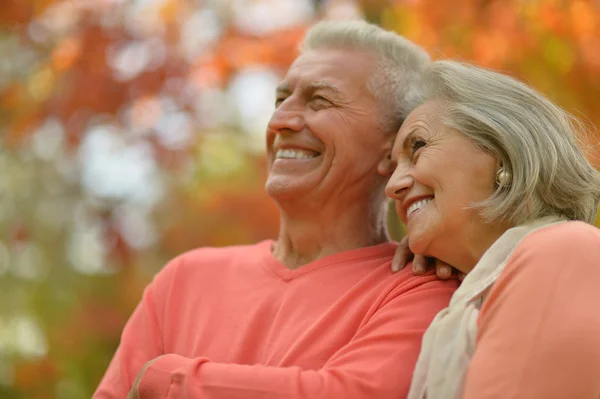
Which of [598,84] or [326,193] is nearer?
[326,193]

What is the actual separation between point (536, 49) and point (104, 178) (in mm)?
3248

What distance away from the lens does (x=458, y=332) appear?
2189 mm

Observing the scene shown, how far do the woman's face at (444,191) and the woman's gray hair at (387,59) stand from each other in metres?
0.38

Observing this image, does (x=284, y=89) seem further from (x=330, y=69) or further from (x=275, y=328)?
(x=275, y=328)

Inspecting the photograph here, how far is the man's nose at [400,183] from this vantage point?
254 centimetres

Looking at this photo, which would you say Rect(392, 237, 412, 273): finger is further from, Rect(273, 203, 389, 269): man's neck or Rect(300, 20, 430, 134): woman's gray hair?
Rect(300, 20, 430, 134): woman's gray hair

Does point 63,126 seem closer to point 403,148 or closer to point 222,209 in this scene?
point 222,209

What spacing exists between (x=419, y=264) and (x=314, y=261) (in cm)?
39

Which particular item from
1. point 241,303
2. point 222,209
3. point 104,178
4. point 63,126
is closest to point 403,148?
point 241,303

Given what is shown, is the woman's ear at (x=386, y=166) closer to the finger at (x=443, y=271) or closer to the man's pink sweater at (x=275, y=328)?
the man's pink sweater at (x=275, y=328)

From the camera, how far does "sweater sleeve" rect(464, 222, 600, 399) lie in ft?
6.38

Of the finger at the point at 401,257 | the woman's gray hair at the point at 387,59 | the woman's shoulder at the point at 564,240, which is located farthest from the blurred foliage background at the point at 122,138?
the woman's shoulder at the point at 564,240

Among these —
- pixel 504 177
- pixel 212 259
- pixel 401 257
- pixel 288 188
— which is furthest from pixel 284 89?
pixel 504 177

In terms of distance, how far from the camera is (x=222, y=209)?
5812 millimetres
